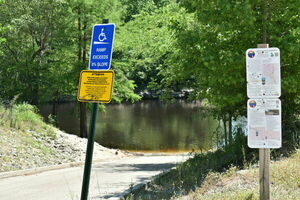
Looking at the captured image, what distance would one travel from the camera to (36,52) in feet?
87.9

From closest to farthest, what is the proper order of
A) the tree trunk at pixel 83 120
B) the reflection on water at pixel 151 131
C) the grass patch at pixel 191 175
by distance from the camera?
the grass patch at pixel 191 175, the tree trunk at pixel 83 120, the reflection on water at pixel 151 131

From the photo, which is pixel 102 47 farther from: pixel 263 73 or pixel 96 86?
pixel 263 73

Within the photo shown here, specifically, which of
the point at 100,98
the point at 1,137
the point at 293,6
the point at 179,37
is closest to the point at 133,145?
the point at 1,137

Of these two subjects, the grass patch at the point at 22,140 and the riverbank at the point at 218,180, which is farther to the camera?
the grass patch at the point at 22,140

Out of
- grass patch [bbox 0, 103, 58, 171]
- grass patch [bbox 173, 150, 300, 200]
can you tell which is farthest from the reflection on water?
grass patch [bbox 173, 150, 300, 200]

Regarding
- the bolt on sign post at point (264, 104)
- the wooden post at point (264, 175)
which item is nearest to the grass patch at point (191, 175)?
the wooden post at point (264, 175)

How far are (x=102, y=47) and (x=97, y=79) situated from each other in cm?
45

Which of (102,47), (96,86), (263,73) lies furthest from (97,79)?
(263,73)

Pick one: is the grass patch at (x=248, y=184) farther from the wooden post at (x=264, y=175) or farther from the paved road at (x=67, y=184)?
the paved road at (x=67, y=184)

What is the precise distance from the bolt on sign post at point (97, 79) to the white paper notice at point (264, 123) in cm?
189

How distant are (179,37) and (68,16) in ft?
45.4

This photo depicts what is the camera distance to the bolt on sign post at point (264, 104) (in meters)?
5.37

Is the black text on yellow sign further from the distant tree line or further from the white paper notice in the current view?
the distant tree line

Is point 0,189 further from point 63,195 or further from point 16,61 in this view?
point 16,61
